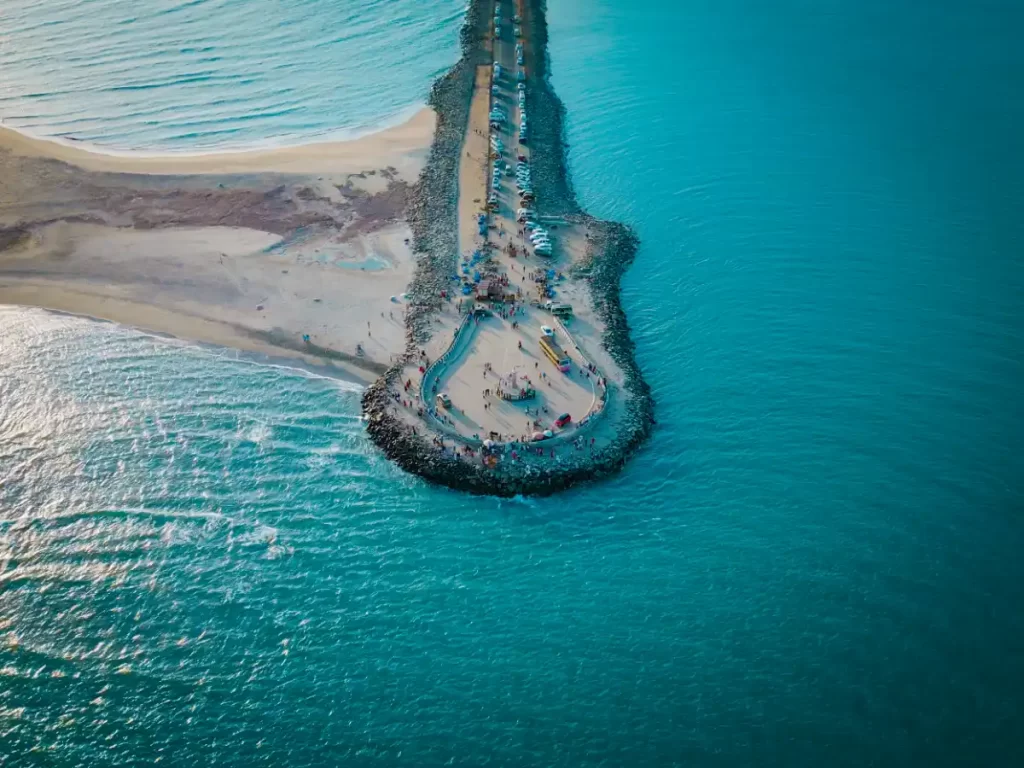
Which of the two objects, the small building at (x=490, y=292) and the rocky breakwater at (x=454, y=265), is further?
the small building at (x=490, y=292)

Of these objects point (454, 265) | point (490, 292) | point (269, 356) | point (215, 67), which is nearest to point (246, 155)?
point (215, 67)

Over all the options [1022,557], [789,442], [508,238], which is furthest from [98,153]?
[1022,557]

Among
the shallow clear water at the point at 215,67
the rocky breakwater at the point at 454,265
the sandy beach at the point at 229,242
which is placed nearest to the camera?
the rocky breakwater at the point at 454,265

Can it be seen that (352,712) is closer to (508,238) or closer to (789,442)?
(789,442)

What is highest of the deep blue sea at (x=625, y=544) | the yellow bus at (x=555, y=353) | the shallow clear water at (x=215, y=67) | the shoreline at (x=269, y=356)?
the shallow clear water at (x=215, y=67)

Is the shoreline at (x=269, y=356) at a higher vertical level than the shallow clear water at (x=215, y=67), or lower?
lower

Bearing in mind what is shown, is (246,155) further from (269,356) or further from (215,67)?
(269,356)

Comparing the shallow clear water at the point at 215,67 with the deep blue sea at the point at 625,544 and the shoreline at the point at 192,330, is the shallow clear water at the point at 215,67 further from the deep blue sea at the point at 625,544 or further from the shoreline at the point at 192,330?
the deep blue sea at the point at 625,544

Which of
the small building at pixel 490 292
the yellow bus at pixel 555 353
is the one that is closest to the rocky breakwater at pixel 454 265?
the small building at pixel 490 292
